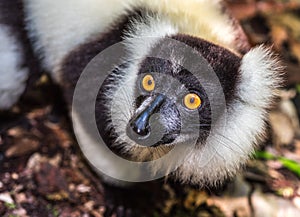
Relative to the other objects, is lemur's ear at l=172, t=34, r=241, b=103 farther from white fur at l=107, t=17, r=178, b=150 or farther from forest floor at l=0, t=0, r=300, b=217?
forest floor at l=0, t=0, r=300, b=217

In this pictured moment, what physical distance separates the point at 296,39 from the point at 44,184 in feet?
10.8

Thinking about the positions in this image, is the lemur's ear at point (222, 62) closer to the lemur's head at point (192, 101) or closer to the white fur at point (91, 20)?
the lemur's head at point (192, 101)

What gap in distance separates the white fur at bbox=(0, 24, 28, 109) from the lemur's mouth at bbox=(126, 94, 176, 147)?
1.14 metres

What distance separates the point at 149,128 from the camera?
9.64ft

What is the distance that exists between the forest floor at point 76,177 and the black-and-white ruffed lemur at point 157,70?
0.28m

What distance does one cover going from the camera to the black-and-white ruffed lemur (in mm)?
3092

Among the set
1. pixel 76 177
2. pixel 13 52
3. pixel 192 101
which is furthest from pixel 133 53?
pixel 76 177

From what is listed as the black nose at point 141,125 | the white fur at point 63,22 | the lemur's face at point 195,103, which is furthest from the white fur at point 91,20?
the black nose at point 141,125

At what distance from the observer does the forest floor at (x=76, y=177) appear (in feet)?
11.9

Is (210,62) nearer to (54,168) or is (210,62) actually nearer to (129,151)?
(129,151)

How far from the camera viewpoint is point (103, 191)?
3840 mm

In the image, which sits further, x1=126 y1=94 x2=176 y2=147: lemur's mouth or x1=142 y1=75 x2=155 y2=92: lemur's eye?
x1=142 y1=75 x2=155 y2=92: lemur's eye

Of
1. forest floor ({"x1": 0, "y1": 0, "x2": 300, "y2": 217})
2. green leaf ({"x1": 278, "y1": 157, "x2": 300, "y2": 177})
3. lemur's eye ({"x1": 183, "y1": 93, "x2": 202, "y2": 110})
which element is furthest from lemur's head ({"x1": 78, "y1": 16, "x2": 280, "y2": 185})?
green leaf ({"x1": 278, "y1": 157, "x2": 300, "y2": 177})

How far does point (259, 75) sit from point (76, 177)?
1.61 meters
